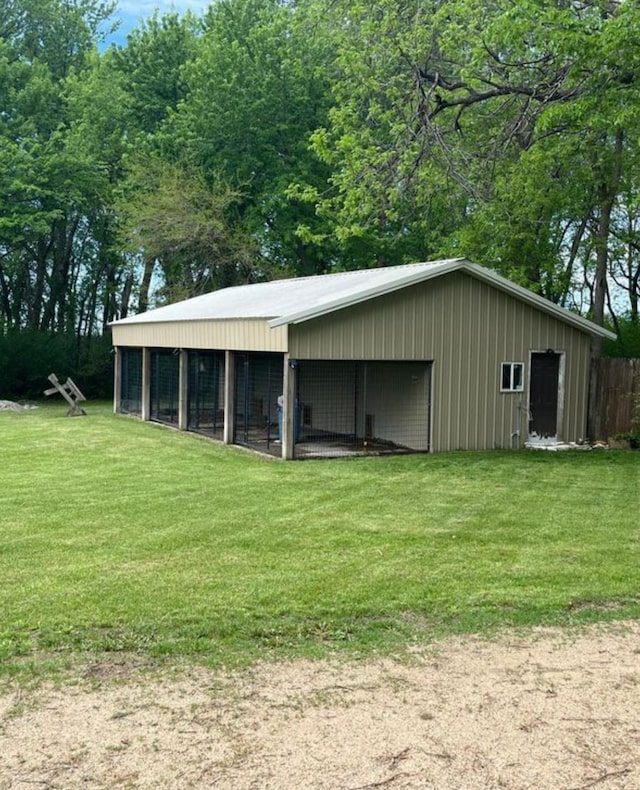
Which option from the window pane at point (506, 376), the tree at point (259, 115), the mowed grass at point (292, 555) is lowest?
the mowed grass at point (292, 555)

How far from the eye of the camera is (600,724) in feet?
11.2

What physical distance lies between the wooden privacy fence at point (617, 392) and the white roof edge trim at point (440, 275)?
793 millimetres

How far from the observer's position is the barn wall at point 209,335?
1212cm

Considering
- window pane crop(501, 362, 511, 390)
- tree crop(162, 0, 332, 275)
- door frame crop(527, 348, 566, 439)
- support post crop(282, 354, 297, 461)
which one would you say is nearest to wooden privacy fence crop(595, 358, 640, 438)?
door frame crop(527, 348, 566, 439)

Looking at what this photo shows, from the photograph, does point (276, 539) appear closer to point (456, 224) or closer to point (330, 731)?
point (330, 731)

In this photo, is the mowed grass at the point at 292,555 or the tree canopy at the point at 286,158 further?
the tree canopy at the point at 286,158

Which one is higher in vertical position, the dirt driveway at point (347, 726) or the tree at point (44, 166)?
the tree at point (44, 166)

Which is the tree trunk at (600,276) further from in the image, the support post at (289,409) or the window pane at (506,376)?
the support post at (289,409)

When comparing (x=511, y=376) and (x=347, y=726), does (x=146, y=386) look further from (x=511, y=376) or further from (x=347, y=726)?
(x=347, y=726)

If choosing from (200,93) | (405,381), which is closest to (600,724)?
(405,381)

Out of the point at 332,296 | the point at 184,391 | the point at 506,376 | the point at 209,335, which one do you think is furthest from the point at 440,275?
the point at 184,391

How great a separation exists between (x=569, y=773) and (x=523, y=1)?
9.16 meters

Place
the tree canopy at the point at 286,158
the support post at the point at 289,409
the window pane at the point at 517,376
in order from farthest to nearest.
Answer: the tree canopy at the point at 286,158
the window pane at the point at 517,376
the support post at the point at 289,409

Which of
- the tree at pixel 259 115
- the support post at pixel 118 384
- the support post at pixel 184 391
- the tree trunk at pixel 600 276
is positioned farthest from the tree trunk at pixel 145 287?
the tree trunk at pixel 600 276
